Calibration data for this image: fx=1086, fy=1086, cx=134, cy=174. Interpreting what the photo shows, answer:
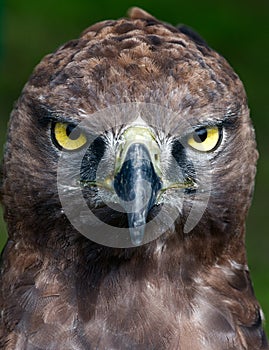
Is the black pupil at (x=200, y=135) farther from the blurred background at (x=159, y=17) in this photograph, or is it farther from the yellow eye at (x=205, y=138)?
the blurred background at (x=159, y=17)

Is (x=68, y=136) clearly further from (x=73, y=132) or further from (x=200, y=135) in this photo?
(x=200, y=135)

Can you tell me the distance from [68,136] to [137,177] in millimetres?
408

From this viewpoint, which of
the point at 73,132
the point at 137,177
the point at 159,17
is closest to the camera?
the point at 137,177

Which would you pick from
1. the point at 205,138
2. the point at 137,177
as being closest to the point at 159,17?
the point at 205,138

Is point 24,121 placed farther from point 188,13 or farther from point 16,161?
point 188,13

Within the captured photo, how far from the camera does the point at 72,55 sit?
4191 mm

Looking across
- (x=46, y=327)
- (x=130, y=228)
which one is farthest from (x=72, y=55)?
(x=46, y=327)

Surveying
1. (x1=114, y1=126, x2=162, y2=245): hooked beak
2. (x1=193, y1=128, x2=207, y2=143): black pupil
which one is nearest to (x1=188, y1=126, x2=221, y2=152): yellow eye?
(x1=193, y1=128, x2=207, y2=143): black pupil

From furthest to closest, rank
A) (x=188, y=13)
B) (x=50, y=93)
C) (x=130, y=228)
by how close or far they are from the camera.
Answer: (x=188, y=13), (x=50, y=93), (x=130, y=228)

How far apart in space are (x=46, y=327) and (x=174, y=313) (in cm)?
51

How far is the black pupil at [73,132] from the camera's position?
3.97 meters

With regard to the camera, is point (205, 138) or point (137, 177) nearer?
point (137, 177)

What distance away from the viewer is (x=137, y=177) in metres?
3.74

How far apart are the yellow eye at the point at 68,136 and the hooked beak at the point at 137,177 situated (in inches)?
7.5
